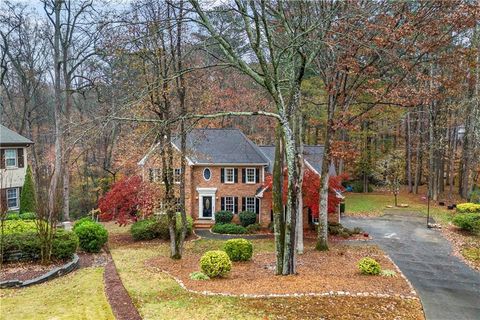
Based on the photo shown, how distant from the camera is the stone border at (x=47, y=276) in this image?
12000mm

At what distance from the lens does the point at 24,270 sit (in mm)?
13609

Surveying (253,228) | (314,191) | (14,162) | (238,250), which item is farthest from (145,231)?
(14,162)

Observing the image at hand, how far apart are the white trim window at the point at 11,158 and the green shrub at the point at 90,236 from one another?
1283 cm

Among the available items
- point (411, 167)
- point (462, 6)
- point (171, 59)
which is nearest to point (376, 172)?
point (411, 167)

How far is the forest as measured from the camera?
1154 centimetres

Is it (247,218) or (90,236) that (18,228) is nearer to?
(90,236)

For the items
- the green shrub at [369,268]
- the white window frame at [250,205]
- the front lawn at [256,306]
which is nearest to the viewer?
the front lawn at [256,306]

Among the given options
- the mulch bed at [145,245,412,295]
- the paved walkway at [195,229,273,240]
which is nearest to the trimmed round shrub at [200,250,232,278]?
the mulch bed at [145,245,412,295]

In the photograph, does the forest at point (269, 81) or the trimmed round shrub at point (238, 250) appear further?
the trimmed round shrub at point (238, 250)

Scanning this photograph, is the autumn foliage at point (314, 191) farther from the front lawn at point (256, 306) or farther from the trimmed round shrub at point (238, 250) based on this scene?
the front lawn at point (256, 306)

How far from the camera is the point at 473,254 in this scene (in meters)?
16.8

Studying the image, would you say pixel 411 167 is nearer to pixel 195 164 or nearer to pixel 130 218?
pixel 195 164

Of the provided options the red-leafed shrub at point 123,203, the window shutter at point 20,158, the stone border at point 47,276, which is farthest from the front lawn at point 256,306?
the window shutter at point 20,158

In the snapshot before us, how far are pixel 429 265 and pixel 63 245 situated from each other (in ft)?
45.8
